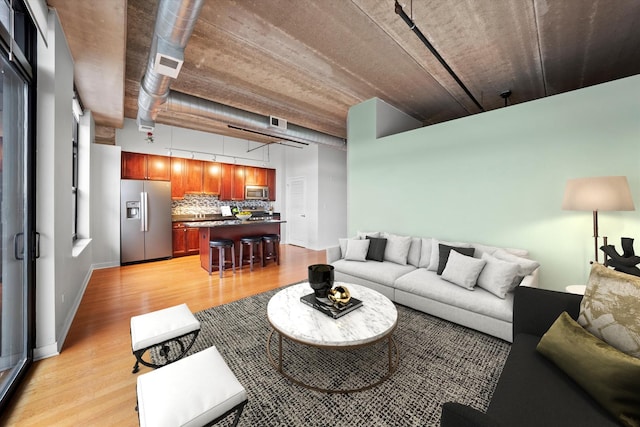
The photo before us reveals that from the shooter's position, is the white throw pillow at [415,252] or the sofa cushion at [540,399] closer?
the sofa cushion at [540,399]

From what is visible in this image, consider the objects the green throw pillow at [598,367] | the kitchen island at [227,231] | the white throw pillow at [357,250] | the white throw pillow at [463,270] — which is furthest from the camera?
the kitchen island at [227,231]

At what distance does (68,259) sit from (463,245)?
4.86m

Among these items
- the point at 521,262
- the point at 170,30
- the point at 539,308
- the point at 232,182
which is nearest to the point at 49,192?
the point at 170,30

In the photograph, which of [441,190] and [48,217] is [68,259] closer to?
[48,217]

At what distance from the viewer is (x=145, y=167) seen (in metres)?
5.73

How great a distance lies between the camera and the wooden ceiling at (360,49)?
240 cm

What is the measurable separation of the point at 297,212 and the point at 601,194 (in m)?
6.71

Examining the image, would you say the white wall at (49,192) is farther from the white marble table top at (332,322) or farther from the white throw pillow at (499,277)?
the white throw pillow at (499,277)

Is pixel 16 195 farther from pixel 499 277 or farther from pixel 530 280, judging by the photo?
pixel 530 280

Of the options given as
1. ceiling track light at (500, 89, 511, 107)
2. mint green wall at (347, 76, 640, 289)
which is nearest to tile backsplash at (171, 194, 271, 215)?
mint green wall at (347, 76, 640, 289)

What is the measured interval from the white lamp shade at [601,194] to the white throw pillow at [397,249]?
6.13 feet

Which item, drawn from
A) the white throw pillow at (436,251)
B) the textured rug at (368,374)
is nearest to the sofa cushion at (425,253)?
the white throw pillow at (436,251)

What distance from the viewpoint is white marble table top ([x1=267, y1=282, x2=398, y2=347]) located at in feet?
5.65

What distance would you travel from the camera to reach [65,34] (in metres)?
2.47
